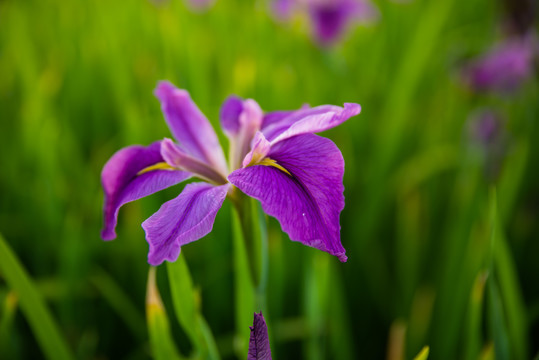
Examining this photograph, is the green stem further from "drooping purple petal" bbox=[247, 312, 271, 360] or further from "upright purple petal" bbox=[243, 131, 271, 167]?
"drooping purple petal" bbox=[247, 312, 271, 360]

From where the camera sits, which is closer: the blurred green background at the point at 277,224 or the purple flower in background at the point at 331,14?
the blurred green background at the point at 277,224

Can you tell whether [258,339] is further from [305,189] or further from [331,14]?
[331,14]

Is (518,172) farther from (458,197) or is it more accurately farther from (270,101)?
(270,101)

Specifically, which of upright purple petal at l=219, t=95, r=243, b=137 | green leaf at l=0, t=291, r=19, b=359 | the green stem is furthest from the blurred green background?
upright purple petal at l=219, t=95, r=243, b=137

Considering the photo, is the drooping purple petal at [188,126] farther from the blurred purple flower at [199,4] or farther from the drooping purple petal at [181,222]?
the blurred purple flower at [199,4]

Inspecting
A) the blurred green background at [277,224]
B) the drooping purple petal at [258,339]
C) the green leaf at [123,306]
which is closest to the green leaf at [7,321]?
the blurred green background at [277,224]
